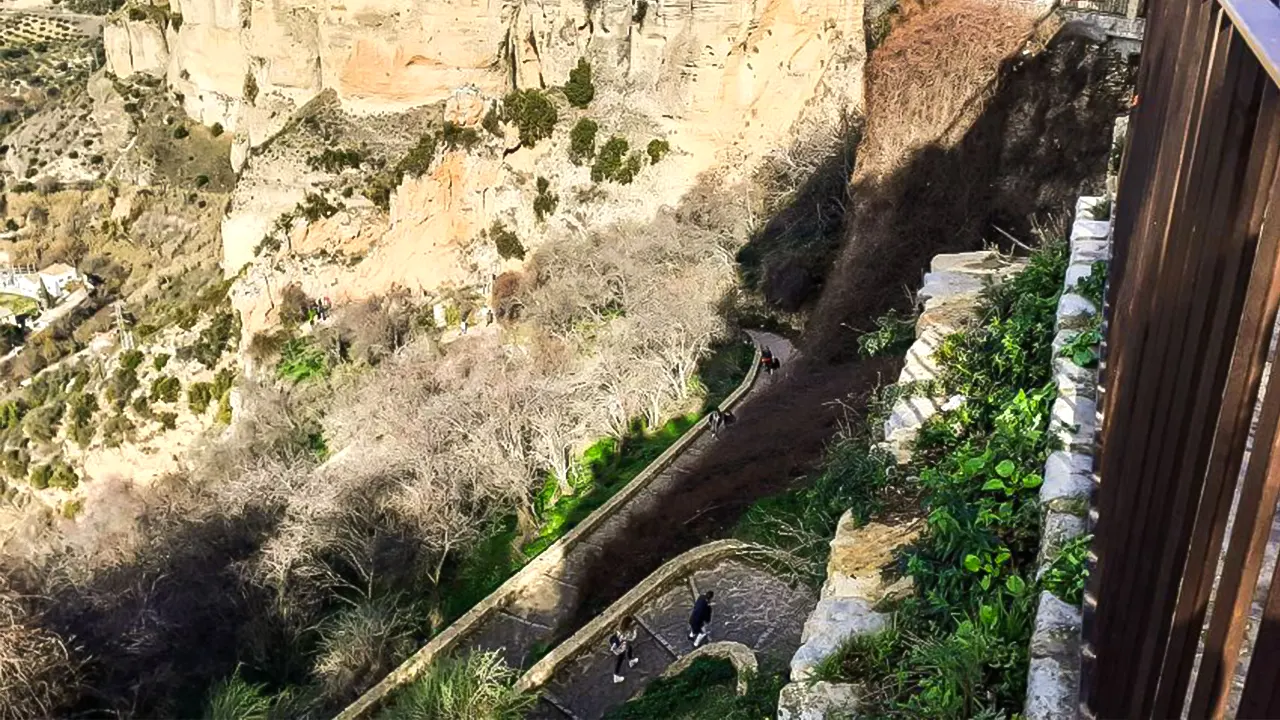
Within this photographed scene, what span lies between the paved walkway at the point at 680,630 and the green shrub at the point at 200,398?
70.5 feet

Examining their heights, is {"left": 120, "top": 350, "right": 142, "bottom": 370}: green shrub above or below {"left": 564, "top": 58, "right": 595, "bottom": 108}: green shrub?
below

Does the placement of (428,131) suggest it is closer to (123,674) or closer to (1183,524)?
(123,674)

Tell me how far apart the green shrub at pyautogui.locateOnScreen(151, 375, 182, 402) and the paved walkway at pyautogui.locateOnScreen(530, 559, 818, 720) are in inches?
879

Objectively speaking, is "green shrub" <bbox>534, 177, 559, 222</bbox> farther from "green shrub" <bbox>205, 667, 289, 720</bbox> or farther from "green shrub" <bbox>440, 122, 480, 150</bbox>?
"green shrub" <bbox>205, 667, 289, 720</bbox>

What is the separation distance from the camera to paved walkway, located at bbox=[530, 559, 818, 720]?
36.0 ft

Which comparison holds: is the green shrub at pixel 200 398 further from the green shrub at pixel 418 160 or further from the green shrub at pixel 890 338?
the green shrub at pixel 890 338

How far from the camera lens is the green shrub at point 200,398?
2964 centimetres

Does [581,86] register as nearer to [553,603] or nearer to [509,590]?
[509,590]

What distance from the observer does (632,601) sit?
40.9 ft

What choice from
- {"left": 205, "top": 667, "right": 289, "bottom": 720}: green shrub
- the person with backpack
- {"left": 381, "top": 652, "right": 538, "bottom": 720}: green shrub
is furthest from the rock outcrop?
{"left": 205, "top": 667, "right": 289, "bottom": 720}: green shrub

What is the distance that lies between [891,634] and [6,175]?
52340mm

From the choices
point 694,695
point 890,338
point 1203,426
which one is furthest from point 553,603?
point 1203,426

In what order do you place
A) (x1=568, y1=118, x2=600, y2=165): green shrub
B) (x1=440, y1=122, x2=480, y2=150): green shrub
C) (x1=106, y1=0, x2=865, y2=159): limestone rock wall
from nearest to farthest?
(x1=106, y1=0, x2=865, y2=159): limestone rock wall < (x1=568, y1=118, x2=600, y2=165): green shrub < (x1=440, y1=122, x2=480, y2=150): green shrub

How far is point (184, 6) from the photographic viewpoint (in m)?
39.6
